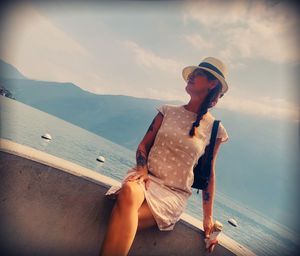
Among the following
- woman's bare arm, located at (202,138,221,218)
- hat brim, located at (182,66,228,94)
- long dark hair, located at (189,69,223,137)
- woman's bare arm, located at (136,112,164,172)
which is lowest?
woman's bare arm, located at (202,138,221,218)

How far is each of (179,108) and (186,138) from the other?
50 cm

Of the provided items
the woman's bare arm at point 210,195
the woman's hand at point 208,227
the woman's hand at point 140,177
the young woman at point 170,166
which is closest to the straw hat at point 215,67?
the young woman at point 170,166

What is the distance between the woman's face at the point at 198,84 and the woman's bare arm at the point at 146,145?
495mm

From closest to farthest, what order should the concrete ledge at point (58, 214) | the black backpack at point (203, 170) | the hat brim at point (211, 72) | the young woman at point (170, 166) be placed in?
the young woman at point (170, 166) → the concrete ledge at point (58, 214) → the black backpack at point (203, 170) → the hat brim at point (211, 72)

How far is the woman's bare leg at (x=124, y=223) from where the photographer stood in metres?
2.19

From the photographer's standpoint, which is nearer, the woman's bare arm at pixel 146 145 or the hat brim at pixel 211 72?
the woman's bare arm at pixel 146 145

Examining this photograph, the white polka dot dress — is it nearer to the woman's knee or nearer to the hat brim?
the woman's knee

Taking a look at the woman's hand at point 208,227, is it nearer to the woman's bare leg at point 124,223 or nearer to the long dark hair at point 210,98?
the woman's bare leg at point 124,223

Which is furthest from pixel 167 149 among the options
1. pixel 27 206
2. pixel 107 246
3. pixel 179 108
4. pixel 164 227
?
pixel 27 206

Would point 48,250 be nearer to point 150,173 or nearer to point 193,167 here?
point 150,173

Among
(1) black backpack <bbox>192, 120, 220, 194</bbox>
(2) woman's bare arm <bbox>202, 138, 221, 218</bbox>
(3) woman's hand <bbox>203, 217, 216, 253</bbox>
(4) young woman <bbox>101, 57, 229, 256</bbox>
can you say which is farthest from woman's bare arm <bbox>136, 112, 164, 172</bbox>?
(3) woman's hand <bbox>203, 217, 216, 253</bbox>

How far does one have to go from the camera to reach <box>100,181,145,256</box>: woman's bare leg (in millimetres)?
2188

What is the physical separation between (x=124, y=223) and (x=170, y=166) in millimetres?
904

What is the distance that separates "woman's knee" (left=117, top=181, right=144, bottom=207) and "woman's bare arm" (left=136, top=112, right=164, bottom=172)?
455mm
